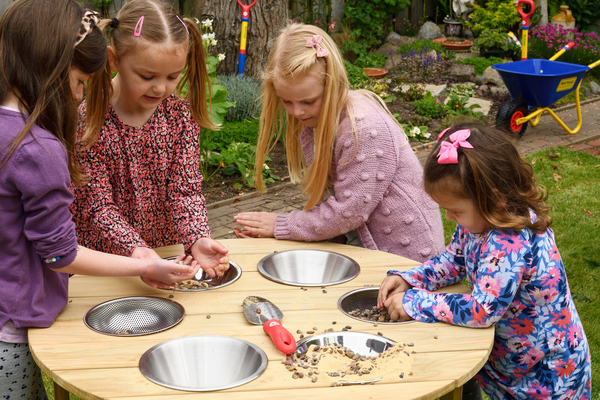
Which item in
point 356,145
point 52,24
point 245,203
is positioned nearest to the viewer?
point 52,24

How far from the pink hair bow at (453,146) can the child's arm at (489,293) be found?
245mm

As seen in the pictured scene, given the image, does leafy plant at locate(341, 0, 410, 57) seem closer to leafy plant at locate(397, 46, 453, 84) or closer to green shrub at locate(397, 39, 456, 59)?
green shrub at locate(397, 39, 456, 59)

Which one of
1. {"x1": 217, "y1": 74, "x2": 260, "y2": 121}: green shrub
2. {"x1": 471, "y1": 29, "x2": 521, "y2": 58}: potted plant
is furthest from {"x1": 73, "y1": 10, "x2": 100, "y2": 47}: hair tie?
{"x1": 471, "y1": 29, "x2": 521, "y2": 58}: potted plant

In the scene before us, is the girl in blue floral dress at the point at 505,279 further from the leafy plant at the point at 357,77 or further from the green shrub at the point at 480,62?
the green shrub at the point at 480,62

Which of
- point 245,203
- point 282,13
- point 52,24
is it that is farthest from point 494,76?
point 52,24

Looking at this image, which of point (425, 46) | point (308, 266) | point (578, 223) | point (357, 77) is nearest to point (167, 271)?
point (308, 266)

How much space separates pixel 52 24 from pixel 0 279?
65 cm

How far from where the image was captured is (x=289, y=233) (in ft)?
7.62

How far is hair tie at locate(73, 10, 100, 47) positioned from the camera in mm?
1535

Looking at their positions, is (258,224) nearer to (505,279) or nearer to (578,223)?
(505,279)

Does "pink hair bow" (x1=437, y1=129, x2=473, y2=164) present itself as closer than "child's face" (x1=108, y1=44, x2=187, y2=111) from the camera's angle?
Yes

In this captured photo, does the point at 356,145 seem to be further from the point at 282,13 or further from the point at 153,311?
the point at 282,13

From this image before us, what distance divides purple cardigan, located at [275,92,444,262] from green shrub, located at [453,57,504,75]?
6277 millimetres

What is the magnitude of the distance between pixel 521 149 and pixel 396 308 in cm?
479
